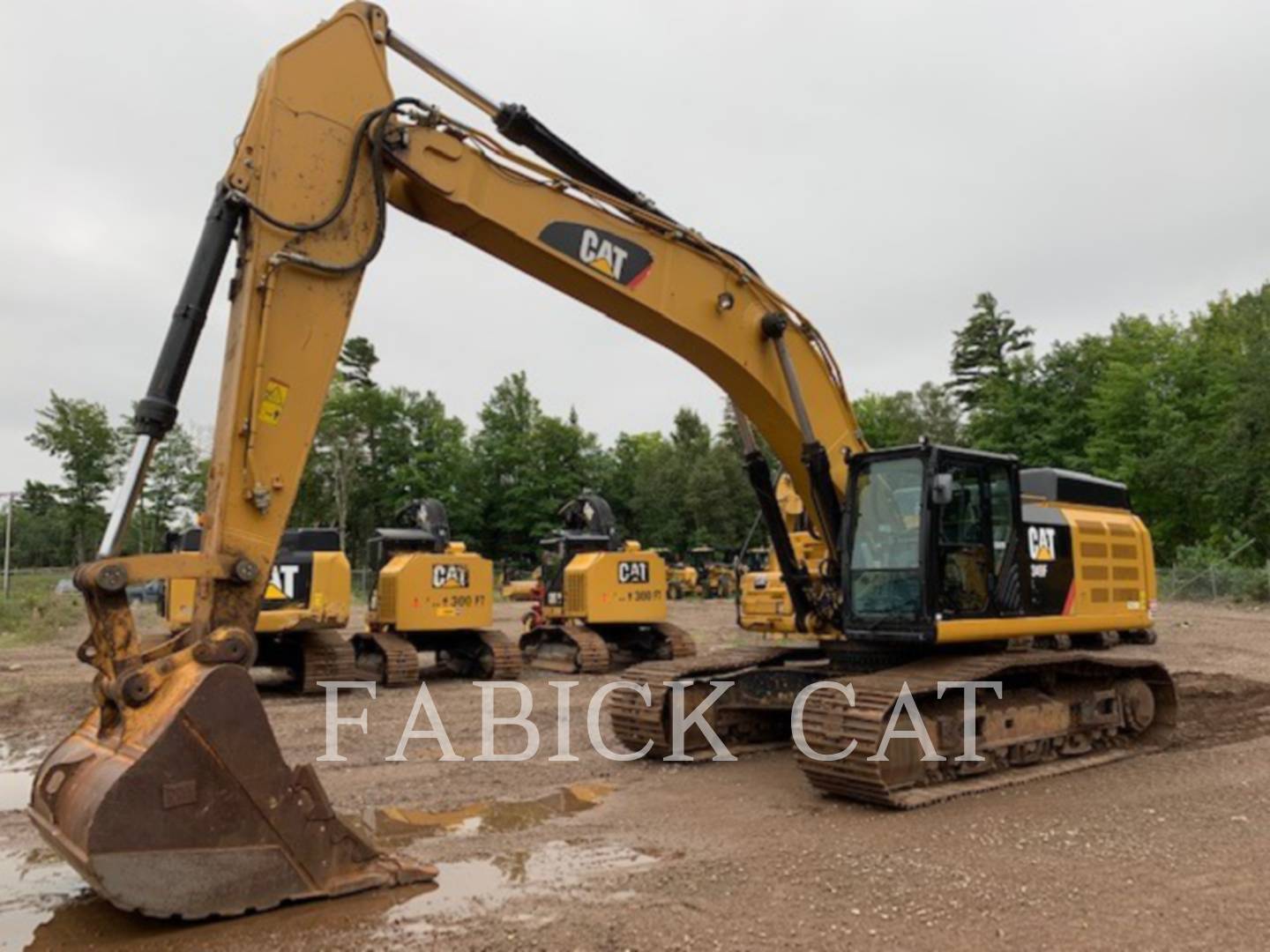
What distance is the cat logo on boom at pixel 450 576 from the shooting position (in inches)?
563

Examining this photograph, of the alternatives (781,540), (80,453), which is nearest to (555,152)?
(781,540)

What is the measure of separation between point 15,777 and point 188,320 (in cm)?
530

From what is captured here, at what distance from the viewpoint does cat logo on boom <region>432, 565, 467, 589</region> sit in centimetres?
1430

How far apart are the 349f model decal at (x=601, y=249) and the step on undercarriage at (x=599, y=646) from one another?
9190 mm

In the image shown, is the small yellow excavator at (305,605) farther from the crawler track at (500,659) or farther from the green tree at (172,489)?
the green tree at (172,489)

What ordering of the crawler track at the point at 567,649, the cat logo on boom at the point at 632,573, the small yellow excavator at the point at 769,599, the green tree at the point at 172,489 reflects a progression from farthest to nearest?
the green tree at the point at 172,489 < the cat logo on boom at the point at 632,573 < the crawler track at the point at 567,649 < the small yellow excavator at the point at 769,599

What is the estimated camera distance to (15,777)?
8188 mm

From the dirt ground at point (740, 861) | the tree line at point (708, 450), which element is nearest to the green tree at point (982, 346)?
the tree line at point (708, 450)

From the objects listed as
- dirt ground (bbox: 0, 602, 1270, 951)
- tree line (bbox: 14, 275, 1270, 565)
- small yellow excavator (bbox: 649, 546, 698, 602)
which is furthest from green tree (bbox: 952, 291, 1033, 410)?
dirt ground (bbox: 0, 602, 1270, 951)

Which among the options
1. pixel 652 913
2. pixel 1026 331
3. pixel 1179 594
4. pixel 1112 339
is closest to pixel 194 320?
pixel 652 913

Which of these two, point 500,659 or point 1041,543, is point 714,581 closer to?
point 500,659

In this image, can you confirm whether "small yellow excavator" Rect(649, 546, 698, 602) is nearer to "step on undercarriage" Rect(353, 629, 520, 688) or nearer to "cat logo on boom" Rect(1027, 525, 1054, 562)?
"step on undercarriage" Rect(353, 629, 520, 688)

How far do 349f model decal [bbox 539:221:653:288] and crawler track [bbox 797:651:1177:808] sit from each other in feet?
10.4

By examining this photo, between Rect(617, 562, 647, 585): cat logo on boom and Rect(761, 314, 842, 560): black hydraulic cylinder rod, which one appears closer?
Rect(761, 314, 842, 560): black hydraulic cylinder rod
